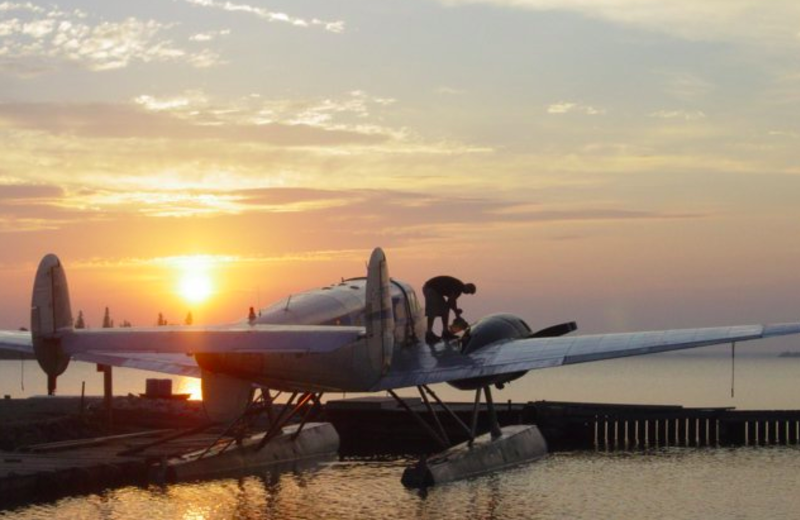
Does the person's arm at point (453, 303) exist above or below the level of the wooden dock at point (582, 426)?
above

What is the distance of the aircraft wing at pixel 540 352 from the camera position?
31.0 m

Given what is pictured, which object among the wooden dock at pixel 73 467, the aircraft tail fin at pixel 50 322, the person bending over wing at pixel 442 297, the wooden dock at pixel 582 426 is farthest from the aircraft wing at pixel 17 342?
the wooden dock at pixel 582 426

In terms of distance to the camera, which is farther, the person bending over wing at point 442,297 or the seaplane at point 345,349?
the person bending over wing at point 442,297

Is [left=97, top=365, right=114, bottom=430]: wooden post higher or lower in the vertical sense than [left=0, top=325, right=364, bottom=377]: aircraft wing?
lower

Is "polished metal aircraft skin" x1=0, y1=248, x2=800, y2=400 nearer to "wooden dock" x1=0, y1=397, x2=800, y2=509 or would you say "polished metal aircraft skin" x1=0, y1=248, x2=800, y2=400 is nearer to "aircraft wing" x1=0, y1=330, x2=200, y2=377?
"aircraft wing" x1=0, y1=330, x2=200, y2=377

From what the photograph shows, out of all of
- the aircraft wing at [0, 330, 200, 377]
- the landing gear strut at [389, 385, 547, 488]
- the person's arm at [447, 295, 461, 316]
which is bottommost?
the landing gear strut at [389, 385, 547, 488]

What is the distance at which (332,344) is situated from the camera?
2412 centimetres

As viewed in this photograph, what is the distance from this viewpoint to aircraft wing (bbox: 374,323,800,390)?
102 feet

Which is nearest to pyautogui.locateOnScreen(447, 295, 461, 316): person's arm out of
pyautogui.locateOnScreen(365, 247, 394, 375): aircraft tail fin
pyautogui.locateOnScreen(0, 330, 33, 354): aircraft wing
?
pyautogui.locateOnScreen(365, 247, 394, 375): aircraft tail fin

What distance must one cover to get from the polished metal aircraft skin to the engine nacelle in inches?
2.0

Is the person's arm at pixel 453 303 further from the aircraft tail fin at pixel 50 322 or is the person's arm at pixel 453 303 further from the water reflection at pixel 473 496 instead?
the aircraft tail fin at pixel 50 322

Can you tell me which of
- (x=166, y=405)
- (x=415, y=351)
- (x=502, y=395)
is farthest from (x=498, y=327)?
(x=502, y=395)

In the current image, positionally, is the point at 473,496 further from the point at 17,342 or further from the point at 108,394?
the point at 108,394

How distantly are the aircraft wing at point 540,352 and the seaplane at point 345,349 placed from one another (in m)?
0.04
